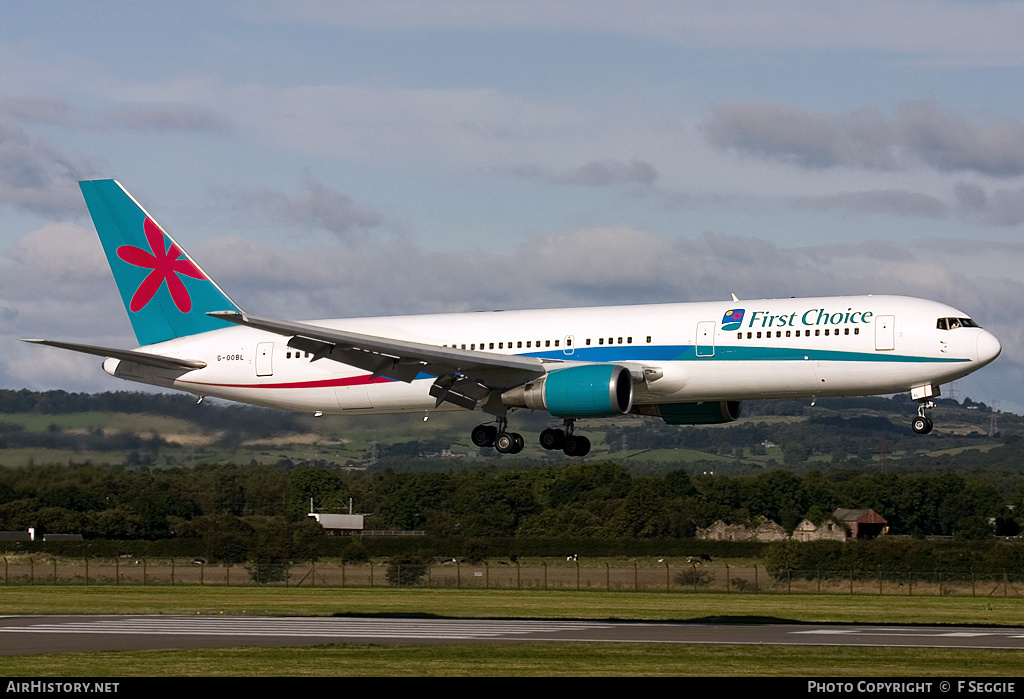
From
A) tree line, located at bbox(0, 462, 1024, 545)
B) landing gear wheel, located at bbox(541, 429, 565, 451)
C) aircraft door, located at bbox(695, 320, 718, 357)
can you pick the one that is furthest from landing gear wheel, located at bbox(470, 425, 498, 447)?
tree line, located at bbox(0, 462, 1024, 545)

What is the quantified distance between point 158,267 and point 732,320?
75.7 feet

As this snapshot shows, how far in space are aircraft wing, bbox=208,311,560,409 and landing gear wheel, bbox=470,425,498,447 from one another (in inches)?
53.8

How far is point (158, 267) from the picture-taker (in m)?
55.3

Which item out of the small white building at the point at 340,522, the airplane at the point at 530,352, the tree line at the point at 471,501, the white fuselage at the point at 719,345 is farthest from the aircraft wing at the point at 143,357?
the small white building at the point at 340,522

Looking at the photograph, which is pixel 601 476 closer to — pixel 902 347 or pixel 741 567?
pixel 741 567

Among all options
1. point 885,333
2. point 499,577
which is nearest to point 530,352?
point 885,333

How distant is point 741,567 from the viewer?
85938mm

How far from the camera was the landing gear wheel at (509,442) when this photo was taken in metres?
49.8

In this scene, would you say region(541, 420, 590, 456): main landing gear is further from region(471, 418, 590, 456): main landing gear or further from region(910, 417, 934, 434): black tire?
region(910, 417, 934, 434): black tire

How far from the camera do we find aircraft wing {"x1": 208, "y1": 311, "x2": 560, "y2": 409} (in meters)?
45.9

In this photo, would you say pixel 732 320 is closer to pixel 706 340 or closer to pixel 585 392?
pixel 706 340
